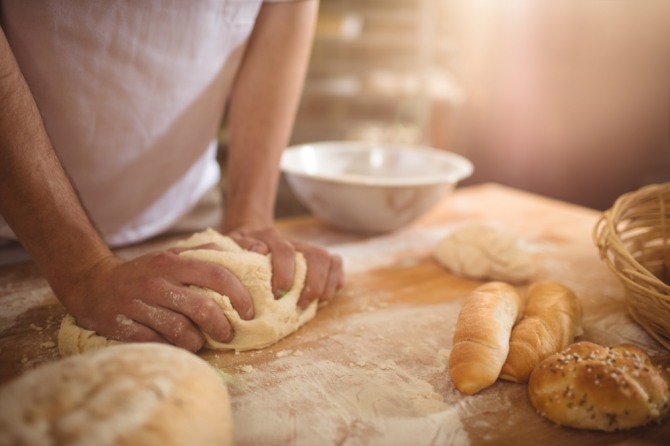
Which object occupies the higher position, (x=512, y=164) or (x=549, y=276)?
(x=549, y=276)

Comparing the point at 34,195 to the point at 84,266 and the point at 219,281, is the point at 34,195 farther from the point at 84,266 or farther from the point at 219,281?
the point at 219,281

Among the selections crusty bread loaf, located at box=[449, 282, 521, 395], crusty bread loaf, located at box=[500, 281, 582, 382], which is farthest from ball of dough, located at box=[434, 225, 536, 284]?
crusty bread loaf, located at box=[449, 282, 521, 395]

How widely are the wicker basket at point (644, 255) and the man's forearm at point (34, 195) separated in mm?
1048

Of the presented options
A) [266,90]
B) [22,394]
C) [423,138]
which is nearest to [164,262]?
[22,394]

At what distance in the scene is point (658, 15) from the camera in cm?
371

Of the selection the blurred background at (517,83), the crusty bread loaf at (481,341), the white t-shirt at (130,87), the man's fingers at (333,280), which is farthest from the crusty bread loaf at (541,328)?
the blurred background at (517,83)

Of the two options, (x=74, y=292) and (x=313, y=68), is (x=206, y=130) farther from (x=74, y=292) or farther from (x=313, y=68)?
(x=313, y=68)

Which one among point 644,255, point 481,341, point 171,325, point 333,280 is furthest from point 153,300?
point 644,255

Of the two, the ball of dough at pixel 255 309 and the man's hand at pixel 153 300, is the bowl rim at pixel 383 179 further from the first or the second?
the man's hand at pixel 153 300

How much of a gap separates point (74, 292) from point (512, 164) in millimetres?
4902

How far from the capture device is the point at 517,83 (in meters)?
5.04

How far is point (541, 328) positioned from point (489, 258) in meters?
0.38

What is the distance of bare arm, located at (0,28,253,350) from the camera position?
89 centimetres

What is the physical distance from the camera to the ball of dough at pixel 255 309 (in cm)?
91
